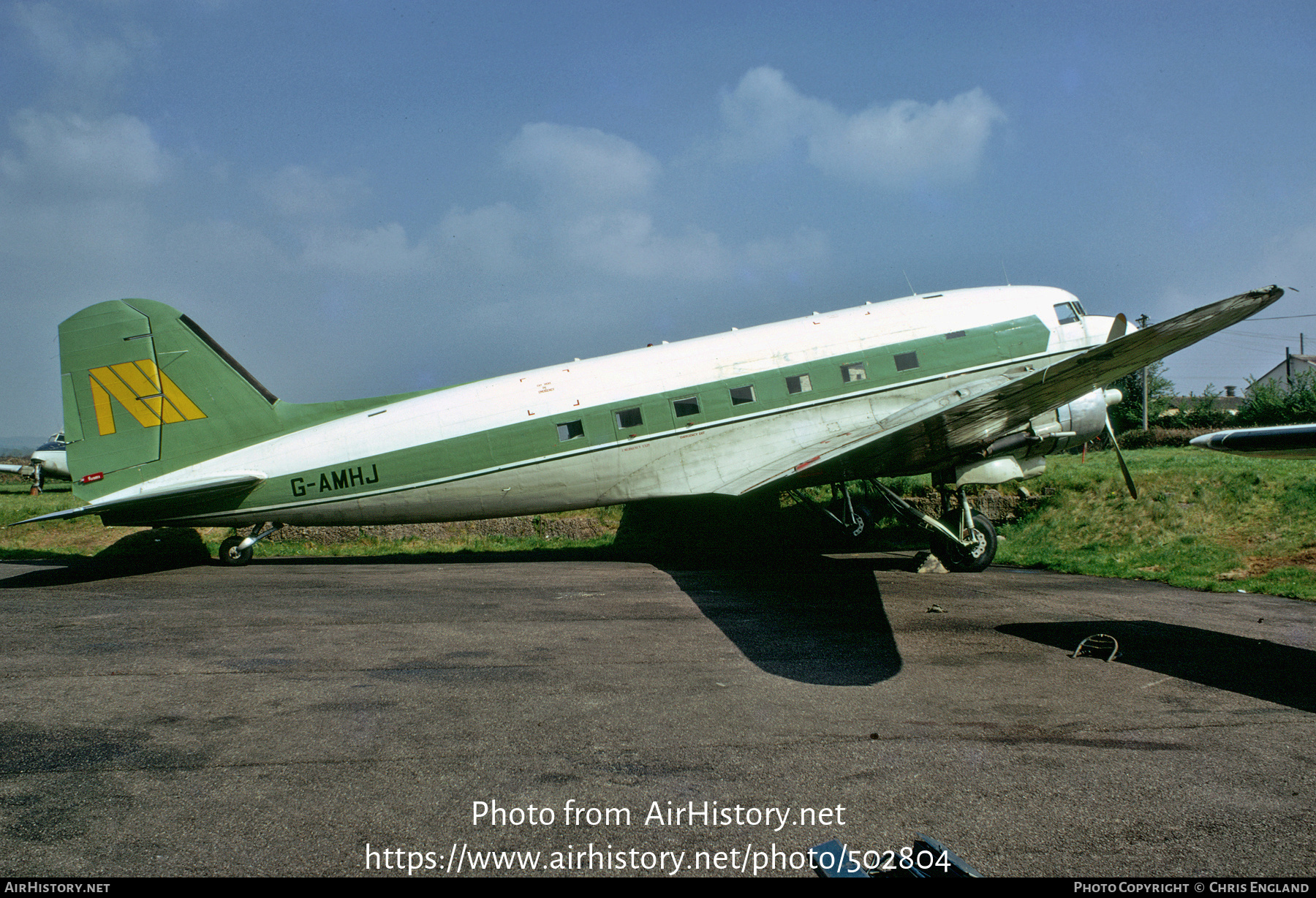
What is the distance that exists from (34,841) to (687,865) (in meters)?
3.51

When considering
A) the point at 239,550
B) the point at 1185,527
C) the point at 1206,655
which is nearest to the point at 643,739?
the point at 1206,655

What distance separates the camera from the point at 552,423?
525 inches

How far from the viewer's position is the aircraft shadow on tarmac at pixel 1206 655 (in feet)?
21.7

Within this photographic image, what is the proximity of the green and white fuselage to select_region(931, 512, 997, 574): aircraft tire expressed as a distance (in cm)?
153

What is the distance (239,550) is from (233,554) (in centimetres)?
16

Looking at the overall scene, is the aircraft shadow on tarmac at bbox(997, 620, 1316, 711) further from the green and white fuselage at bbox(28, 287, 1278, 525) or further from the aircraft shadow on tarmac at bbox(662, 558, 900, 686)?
the green and white fuselage at bbox(28, 287, 1278, 525)

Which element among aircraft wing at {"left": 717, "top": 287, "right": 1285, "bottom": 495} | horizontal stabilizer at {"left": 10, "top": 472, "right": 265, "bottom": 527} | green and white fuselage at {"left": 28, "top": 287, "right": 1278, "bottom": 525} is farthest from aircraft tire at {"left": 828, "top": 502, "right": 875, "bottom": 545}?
horizontal stabilizer at {"left": 10, "top": 472, "right": 265, "bottom": 527}

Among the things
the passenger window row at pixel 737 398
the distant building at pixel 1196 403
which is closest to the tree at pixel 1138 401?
the distant building at pixel 1196 403

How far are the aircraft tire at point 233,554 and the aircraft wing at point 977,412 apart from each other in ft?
32.3

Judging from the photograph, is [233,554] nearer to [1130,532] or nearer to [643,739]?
[643,739]

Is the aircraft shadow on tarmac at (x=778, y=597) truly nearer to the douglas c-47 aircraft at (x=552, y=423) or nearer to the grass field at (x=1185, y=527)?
the douglas c-47 aircraft at (x=552, y=423)

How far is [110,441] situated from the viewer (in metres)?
13.1

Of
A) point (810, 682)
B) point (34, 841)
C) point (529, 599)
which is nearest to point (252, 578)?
point (529, 599)

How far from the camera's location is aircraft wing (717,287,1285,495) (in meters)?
7.90
